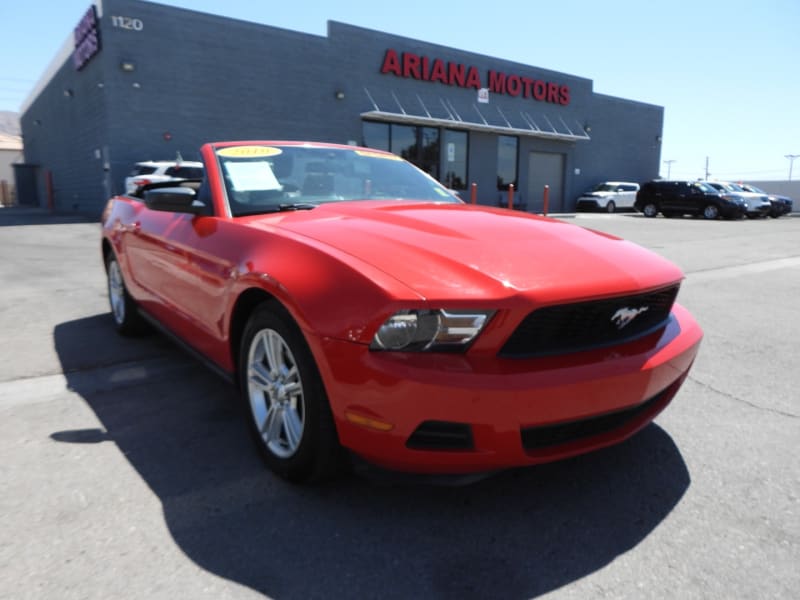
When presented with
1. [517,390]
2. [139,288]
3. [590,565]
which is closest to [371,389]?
[517,390]

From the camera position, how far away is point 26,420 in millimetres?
3031

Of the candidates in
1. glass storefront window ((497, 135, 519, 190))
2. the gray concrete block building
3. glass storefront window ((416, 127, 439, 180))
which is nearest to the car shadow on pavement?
the gray concrete block building

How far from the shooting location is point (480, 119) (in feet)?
83.4

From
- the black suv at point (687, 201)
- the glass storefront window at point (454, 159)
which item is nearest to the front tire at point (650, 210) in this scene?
the black suv at point (687, 201)

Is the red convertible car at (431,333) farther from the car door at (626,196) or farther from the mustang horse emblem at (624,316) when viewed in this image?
the car door at (626,196)

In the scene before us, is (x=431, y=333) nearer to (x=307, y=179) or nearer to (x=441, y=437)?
(x=441, y=437)

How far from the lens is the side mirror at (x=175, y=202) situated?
9.63 ft

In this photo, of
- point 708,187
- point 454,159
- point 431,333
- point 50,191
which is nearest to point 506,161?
point 454,159

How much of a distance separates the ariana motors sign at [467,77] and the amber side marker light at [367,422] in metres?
22.5

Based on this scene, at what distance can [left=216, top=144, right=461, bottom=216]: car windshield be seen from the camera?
304 centimetres

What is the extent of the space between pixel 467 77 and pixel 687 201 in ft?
34.4

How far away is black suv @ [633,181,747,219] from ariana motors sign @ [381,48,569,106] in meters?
7.32

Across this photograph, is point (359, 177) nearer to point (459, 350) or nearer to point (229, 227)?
point (229, 227)

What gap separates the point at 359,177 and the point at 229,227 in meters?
0.99
